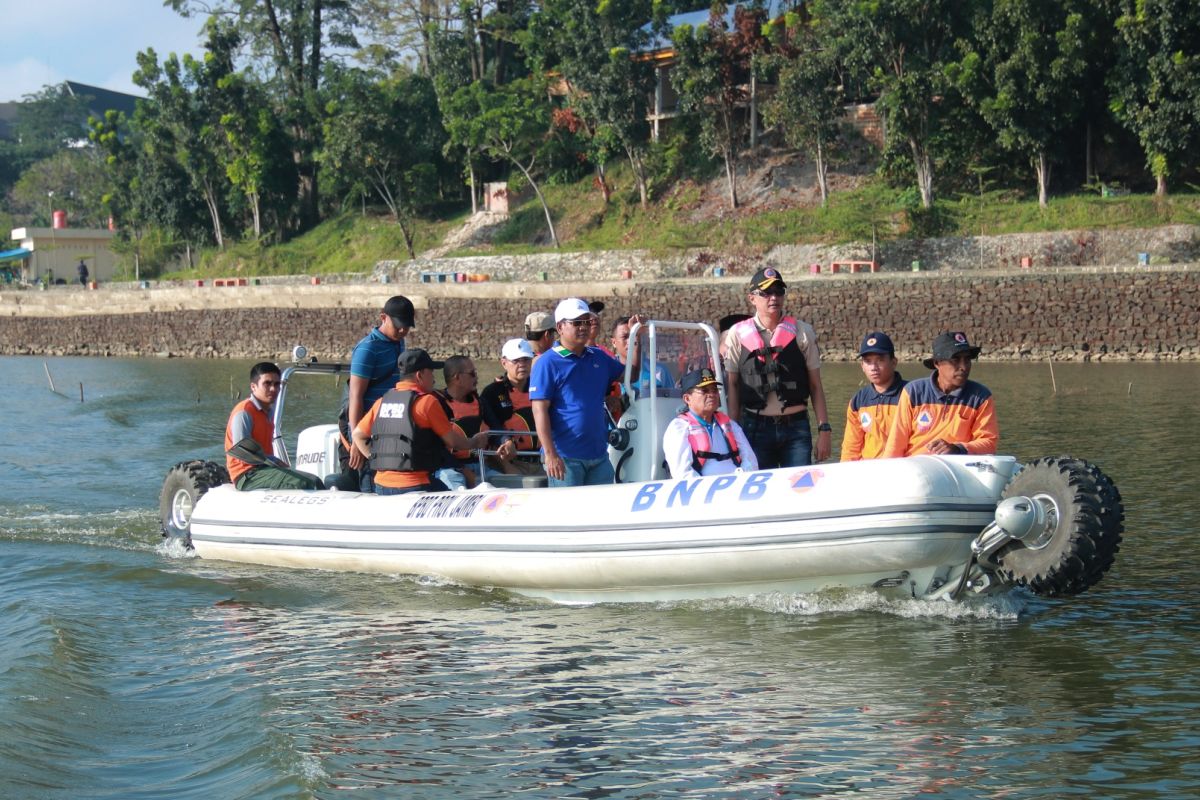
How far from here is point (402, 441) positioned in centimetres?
901

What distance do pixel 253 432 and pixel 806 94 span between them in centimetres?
3085

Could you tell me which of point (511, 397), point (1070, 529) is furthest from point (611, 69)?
point (1070, 529)

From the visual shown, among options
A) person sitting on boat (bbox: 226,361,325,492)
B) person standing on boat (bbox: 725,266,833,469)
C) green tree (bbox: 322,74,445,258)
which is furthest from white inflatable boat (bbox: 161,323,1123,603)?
green tree (bbox: 322,74,445,258)

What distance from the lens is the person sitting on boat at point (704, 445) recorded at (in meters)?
8.09

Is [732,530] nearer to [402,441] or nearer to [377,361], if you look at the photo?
[402,441]

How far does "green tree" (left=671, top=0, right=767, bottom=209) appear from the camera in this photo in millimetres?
41156

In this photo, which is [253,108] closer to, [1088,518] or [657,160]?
[657,160]

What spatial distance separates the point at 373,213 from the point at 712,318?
2300cm

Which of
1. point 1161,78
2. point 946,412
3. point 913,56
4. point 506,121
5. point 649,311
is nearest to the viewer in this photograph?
point 946,412

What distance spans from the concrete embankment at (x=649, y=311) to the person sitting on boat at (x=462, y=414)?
77.0 ft

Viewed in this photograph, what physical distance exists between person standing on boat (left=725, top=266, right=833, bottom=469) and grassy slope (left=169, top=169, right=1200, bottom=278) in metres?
27.7

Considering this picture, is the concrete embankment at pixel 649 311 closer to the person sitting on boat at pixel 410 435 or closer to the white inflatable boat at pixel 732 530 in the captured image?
the white inflatable boat at pixel 732 530

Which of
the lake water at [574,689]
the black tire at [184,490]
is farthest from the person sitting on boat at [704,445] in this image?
the black tire at [184,490]

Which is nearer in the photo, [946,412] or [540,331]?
[946,412]
